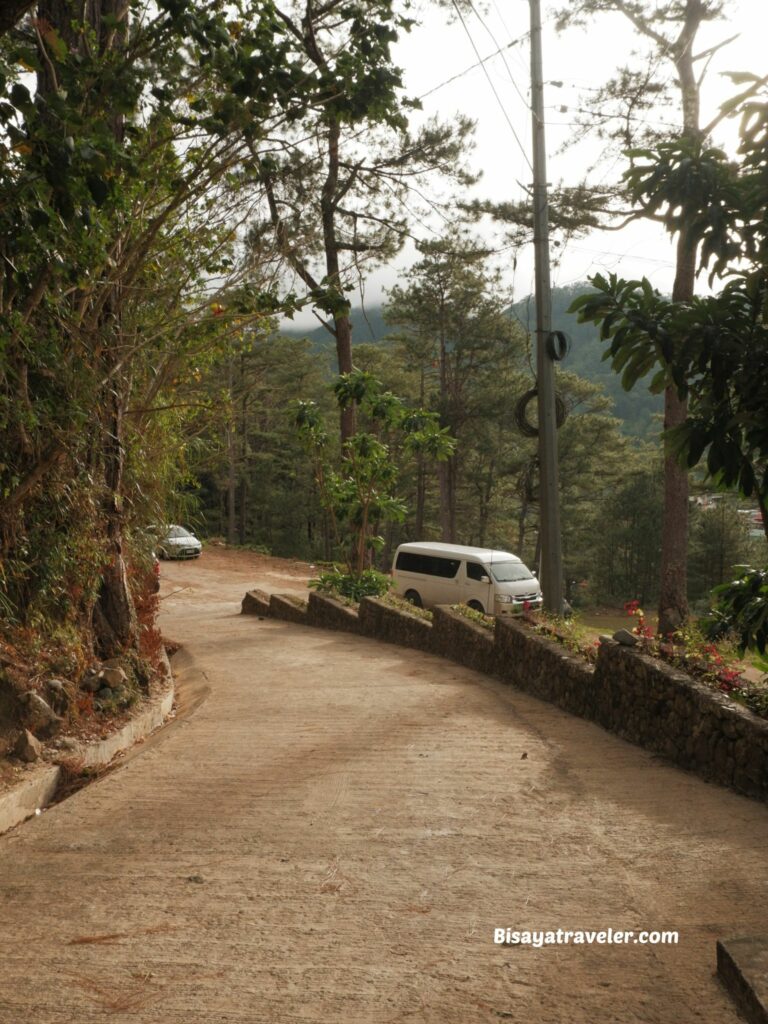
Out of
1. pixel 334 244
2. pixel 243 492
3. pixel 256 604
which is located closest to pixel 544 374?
pixel 256 604

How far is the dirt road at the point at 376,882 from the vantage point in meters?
3.09

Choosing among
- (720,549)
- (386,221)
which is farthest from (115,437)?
(720,549)

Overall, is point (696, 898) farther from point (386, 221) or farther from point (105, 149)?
point (386, 221)

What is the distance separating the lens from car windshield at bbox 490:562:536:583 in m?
22.1

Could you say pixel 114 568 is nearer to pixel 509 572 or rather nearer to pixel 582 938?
pixel 582 938

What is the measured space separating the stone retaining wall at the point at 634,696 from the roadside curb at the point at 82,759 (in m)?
3.54

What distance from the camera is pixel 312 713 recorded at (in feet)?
26.2

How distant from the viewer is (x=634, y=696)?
22.8 ft

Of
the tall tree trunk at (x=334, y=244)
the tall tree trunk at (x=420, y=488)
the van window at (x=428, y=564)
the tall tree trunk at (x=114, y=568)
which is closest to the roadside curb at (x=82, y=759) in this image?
the tall tree trunk at (x=114, y=568)

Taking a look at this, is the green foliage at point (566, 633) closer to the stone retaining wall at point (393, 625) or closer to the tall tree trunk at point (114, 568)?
the stone retaining wall at point (393, 625)

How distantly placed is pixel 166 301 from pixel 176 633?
8333mm

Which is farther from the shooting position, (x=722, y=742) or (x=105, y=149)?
(x=722, y=742)

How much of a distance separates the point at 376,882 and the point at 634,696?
11.6 feet

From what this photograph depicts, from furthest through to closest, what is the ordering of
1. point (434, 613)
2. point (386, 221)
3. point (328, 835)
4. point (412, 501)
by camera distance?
point (412, 501)
point (386, 221)
point (434, 613)
point (328, 835)
